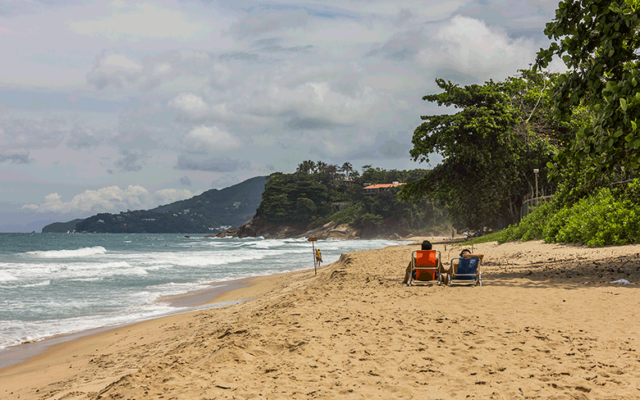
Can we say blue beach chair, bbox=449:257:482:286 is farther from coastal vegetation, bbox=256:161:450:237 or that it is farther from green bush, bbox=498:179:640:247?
coastal vegetation, bbox=256:161:450:237

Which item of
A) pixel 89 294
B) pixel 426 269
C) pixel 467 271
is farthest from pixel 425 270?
pixel 89 294

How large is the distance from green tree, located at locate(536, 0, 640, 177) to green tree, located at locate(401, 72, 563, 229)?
656 inches

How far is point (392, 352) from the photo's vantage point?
16.0 feet

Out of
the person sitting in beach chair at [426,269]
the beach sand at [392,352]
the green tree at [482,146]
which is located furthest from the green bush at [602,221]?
the green tree at [482,146]

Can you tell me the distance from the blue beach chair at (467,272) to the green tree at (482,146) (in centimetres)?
1682

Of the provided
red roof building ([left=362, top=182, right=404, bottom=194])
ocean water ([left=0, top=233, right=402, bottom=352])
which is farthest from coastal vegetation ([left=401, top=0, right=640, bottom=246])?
red roof building ([left=362, top=182, right=404, bottom=194])

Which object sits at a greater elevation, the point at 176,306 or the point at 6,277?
the point at 6,277

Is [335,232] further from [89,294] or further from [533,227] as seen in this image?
[89,294]

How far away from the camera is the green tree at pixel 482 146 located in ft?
86.2

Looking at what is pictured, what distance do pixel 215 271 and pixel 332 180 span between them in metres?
102

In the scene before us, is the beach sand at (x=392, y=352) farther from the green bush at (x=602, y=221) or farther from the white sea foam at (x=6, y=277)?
the white sea foam at (x=6, y=277)

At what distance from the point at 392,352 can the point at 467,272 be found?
4982mm

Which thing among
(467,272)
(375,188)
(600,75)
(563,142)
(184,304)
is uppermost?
(375,188)

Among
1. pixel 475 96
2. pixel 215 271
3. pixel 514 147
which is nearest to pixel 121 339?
pixel 215 271
